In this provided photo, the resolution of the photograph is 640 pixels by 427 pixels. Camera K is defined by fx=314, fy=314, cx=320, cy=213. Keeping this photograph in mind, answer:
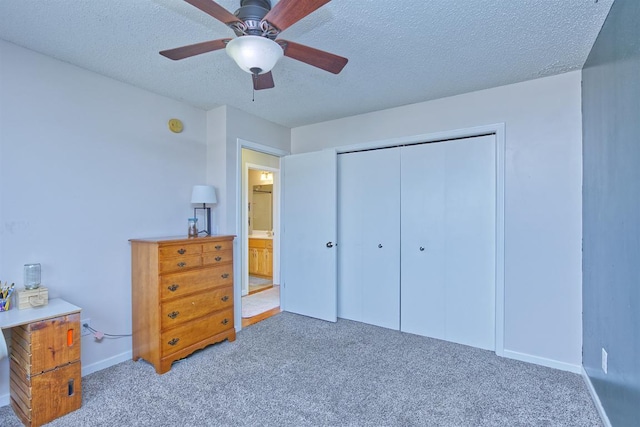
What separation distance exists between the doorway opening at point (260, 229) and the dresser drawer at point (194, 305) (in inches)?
53.2

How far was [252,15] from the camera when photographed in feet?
4.99

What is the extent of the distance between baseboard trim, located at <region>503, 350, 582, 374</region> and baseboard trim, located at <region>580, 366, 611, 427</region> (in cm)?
5

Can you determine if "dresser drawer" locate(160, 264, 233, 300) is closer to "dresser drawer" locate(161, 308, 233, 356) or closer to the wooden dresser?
the wooden dresser

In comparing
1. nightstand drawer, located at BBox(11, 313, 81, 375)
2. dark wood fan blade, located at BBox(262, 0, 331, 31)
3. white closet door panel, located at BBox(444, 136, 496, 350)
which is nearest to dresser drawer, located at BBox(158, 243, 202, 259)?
nightstand drawer, located at BBox(11, 313, 81, 375)

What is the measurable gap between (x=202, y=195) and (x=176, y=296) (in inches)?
38.5

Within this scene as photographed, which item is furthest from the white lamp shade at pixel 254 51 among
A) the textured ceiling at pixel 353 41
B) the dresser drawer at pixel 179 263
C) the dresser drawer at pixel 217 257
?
the dresser drawer at pixel 217 257

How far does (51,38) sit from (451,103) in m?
3.16

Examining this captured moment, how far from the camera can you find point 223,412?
198cm

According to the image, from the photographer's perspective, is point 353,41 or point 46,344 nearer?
point 46,344

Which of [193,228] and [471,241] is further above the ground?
[193,228]

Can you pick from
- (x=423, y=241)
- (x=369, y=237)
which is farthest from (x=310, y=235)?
(x=423, y=241)

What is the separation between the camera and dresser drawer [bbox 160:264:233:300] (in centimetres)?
250

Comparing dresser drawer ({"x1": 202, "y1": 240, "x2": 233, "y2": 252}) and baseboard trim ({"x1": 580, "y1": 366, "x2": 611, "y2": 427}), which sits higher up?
dresser drawer ({"x1": 202, "y1": 240, "x2": 233, "y2": 252})

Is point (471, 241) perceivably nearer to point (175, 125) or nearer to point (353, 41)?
point (353, 41)
